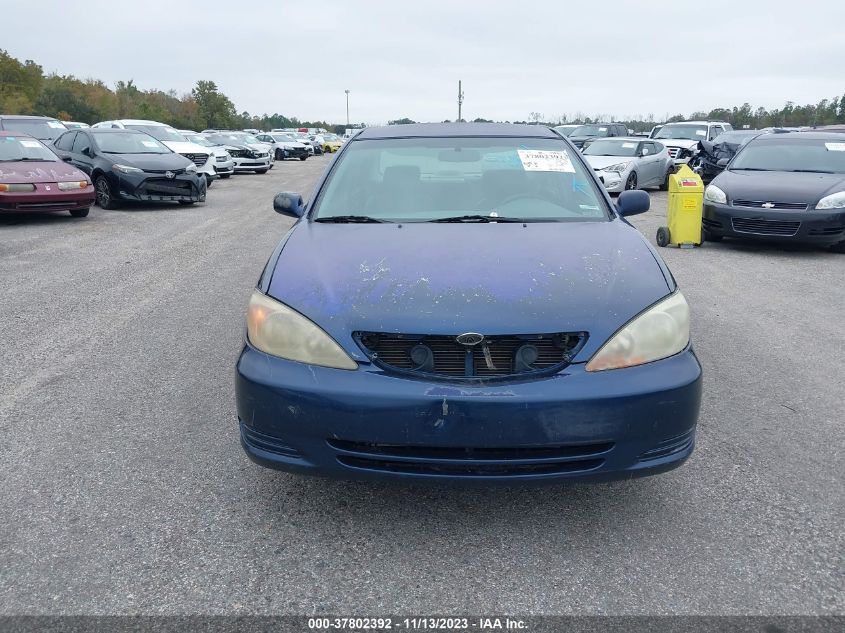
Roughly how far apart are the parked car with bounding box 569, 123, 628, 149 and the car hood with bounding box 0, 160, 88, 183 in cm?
1898

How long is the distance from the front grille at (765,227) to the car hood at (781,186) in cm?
28

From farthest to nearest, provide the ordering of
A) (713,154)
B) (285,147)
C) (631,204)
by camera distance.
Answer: (285,147)
(713,154)
(631,204)

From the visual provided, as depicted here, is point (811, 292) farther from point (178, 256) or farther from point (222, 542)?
point (178, 256)

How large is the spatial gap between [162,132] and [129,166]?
25.9ft

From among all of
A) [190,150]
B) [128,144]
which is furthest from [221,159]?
[128,144]

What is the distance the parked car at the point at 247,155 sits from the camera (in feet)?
86.5

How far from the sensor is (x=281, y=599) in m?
2.39

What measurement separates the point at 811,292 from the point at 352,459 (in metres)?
6.22

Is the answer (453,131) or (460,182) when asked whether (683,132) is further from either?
(460,182)

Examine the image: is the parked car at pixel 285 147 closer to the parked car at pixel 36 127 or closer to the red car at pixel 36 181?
the parked car at pixel 36 127

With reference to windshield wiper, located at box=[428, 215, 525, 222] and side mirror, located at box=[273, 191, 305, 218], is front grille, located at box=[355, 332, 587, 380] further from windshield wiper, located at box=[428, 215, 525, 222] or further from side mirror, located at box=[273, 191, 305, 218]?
side mirror, located at box=[273, 191, 305, 218]

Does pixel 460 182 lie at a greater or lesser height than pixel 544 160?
lesser

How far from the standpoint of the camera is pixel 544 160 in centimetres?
416

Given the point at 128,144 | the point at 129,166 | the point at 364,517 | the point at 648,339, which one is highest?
the point at 128,144
